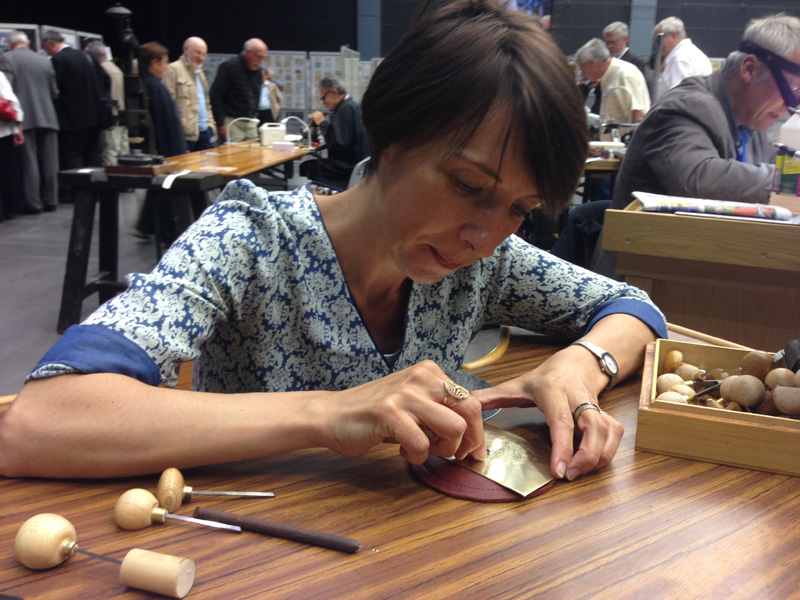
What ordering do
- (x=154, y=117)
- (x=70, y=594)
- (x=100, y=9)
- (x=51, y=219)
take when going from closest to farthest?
(x=70, y=594) < (x=154, y=117) < (x=51, y=219) < (x=100, y=9)

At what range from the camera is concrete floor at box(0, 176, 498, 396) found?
3.37m

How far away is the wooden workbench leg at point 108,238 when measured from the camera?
12.9 feet

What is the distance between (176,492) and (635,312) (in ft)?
3.03

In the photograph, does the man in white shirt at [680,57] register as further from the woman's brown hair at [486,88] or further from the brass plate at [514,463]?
the brass plate at [514,463]

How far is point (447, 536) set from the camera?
74 cm

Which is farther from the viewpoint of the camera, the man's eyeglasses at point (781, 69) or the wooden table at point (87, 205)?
the wooden table at point (87, 205)

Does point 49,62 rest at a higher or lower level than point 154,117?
higher

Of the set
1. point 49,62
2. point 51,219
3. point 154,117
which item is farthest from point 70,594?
point 49,62

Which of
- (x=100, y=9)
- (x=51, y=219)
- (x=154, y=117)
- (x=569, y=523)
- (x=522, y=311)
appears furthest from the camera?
(x=100, y=9)

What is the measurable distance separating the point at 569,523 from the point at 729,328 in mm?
1582

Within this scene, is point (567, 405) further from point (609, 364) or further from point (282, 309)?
point (282, 309)

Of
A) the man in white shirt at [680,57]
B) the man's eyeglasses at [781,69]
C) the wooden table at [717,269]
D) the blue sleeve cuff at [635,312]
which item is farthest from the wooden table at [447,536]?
the man in white shirt at [680,57]

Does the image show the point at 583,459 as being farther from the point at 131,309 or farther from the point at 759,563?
the point at 131,309

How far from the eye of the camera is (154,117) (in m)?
5.80
